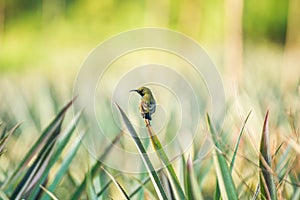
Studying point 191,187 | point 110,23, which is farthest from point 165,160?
point 110,23

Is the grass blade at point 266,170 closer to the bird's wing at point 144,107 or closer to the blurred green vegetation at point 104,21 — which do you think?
the bird's wing at point 144,107

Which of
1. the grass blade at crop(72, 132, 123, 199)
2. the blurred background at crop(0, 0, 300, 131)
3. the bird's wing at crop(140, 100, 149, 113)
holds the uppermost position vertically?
the blurred background at crop(0, 0, 300, 131)

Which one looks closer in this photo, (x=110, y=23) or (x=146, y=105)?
(x=146, y=105)

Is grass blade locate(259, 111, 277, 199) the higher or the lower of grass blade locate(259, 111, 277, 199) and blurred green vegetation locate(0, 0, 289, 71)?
the lower

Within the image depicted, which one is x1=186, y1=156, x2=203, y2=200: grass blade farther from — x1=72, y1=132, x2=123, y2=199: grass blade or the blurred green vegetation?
the blurred green vegetation

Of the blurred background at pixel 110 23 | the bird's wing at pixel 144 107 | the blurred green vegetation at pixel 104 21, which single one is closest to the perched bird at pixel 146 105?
the bird's wing at pixel 144 107

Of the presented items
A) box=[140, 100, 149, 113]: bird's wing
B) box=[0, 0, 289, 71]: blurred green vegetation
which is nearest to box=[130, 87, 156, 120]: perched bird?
box=[140, 100, 149, 113]: bird's wing

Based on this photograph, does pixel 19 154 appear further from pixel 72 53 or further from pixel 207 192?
pixel 72 53

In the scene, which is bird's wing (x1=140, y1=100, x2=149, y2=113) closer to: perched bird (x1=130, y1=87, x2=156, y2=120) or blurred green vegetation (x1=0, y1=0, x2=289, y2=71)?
perched bird (x1=130, y1=87, x2=156, y2=120)

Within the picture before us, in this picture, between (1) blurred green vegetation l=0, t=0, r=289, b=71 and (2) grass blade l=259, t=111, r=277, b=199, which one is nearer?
(2) grass blade l=259, t=111, r=277, b=199

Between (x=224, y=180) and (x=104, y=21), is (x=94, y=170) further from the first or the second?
(x=104, y=21)
